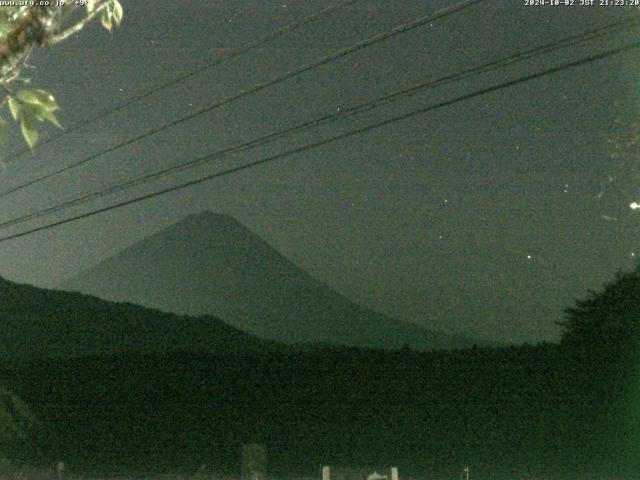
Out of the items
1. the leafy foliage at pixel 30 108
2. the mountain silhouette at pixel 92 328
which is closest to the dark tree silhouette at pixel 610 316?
the mountain silhouette at pixel 92 328

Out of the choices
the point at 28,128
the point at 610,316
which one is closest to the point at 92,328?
the point at 610,316

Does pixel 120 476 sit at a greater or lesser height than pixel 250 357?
lesser

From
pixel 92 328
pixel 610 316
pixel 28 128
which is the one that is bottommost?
pixel 28 128

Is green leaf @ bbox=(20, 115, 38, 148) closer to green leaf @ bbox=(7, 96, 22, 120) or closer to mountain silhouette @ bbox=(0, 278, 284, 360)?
green leaf @ bbox=(7, 96, 22, 120)

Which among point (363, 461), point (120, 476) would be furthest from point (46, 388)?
point (363, 461)

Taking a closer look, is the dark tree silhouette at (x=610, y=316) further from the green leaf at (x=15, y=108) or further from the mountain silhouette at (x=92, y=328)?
the green leaf at (x=15, y=108)

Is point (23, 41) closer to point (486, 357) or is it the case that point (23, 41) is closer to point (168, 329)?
point (486, 357)

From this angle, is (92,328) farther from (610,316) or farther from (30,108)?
(30,108)

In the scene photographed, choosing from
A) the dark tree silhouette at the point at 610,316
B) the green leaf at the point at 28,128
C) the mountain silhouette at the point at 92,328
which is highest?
the mountain silhouette at the point at 92,328
